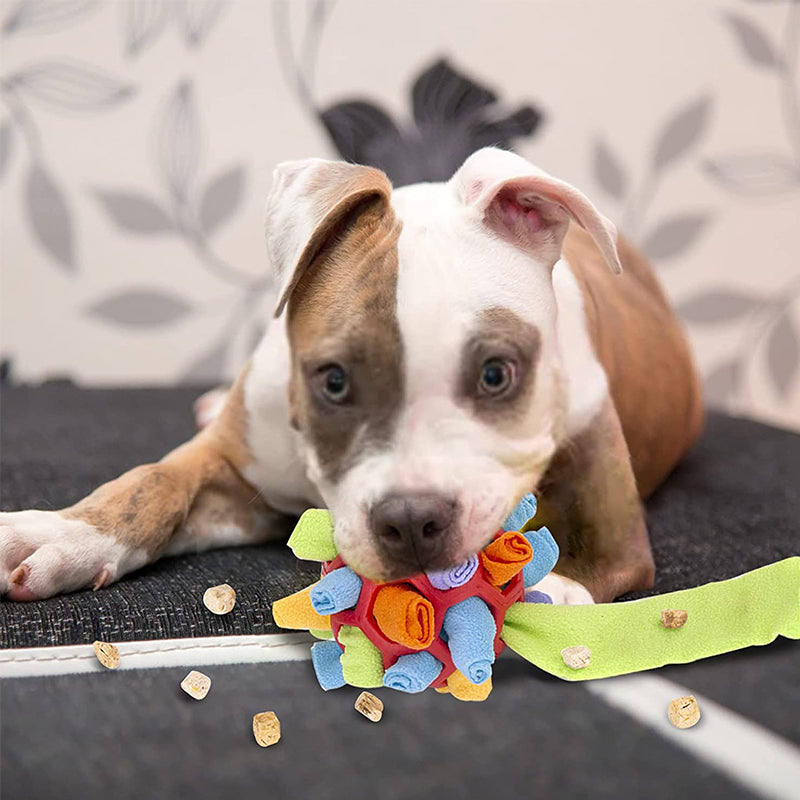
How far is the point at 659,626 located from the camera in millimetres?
1207

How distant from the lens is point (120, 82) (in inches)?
118

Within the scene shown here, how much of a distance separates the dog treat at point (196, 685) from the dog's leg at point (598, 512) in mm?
477

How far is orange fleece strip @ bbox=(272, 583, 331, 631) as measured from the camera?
1.20 meters

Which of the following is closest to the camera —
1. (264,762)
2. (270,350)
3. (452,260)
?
(264,762)

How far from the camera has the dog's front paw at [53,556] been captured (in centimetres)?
125

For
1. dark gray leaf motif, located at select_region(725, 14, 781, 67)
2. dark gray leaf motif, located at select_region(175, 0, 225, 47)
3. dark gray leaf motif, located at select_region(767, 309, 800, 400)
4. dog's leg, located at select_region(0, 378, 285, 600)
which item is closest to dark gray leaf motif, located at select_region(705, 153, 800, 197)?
dark gray leaf motif, located at select_region(725, 14, 781, 67)

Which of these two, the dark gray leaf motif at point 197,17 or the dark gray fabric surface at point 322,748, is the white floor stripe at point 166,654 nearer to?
the dark gray fabric surface at point 322,748

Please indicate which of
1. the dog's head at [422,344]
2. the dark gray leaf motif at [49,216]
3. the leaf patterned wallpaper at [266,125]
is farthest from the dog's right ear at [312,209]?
the dark gray leaf motif at [49,216]

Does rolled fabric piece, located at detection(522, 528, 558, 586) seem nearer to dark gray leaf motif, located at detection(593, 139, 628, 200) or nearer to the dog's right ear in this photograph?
the dog's right ear

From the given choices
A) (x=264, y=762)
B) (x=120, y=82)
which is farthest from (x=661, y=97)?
(x=264, y=762)

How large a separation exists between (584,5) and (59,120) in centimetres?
148

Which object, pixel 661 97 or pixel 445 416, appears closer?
pixel 445 416

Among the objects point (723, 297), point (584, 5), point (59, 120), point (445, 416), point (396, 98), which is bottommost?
point (723, 297)

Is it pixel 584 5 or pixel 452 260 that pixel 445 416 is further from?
pixel 584 5
